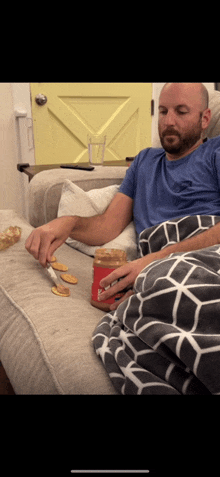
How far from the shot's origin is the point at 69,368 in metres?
0.67

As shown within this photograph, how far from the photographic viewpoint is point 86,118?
2.78m

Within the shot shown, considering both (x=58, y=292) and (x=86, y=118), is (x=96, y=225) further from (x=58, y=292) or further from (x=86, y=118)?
(x=86, y=118)

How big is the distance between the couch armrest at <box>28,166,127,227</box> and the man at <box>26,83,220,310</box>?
14 centimetres

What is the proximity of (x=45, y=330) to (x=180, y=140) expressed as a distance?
2.38ft

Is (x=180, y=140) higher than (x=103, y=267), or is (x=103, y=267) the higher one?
(x=180, y=140)

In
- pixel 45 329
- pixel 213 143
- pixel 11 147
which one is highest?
pixel 213 143


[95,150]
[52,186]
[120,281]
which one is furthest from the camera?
[95,150]

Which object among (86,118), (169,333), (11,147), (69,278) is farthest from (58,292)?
(86,118)

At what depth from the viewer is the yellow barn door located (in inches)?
105

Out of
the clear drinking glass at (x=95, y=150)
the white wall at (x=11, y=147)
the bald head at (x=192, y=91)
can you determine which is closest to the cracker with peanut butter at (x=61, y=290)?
the bald head at (x=192, y=91)

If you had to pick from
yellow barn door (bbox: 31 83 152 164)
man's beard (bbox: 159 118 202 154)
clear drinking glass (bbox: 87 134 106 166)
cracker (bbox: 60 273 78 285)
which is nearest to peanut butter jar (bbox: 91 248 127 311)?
cracker (bbox: 60 273 78 285)

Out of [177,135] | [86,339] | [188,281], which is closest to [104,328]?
[86,339]

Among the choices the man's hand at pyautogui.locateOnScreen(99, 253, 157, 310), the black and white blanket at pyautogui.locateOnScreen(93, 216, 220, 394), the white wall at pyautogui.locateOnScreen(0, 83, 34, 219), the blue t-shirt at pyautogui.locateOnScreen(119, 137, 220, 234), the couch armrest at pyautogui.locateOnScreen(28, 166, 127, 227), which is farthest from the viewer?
the white wall at pyautogui.locateOnScreen(0, 83, 34, 219)

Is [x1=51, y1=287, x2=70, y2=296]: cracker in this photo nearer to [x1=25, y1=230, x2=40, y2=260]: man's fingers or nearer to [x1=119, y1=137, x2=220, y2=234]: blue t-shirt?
[x1=25, y1=230, x2=40, y2=260]: man's fingers
